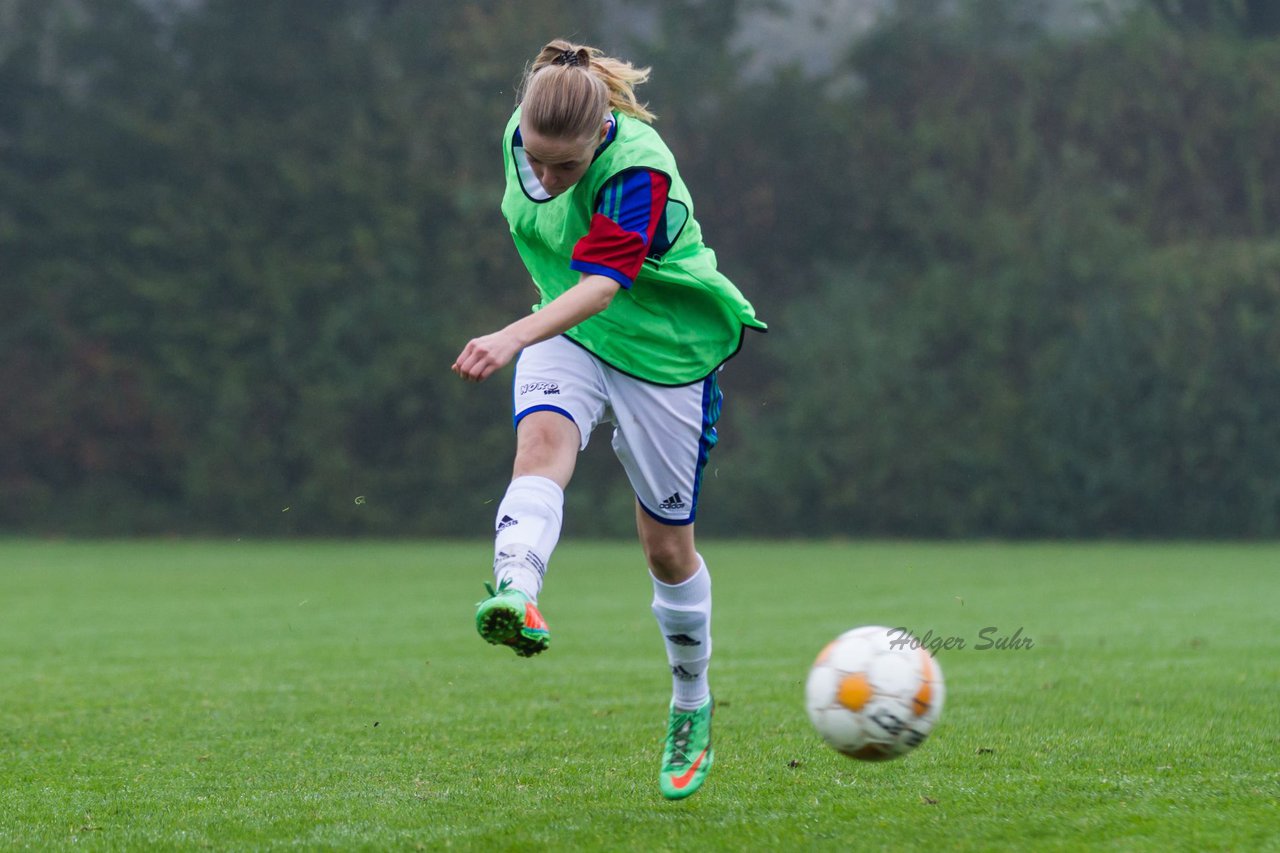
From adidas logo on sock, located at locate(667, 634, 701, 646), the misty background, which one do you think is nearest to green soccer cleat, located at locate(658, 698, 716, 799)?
adidas logo on sock, located at locate(667, 634, 701, 646)

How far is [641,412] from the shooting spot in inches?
171

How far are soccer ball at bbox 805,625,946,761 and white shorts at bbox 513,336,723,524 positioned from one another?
681 millimetres

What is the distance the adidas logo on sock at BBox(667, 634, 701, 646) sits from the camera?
4703 mm

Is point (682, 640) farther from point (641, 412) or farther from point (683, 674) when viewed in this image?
point (641, 412)

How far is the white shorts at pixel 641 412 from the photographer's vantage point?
4234mm

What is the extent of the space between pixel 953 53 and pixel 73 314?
1778 centimetres

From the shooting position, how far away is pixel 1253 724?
5781 mm

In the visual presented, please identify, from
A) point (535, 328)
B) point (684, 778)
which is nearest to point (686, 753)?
point (684, 778)

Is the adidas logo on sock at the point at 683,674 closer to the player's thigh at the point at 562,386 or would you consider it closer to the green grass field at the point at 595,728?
the green grass field at the point at 595,728

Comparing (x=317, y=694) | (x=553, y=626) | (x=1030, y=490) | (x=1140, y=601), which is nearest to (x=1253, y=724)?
(x=317, y=694)

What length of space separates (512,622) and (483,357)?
2.08ft

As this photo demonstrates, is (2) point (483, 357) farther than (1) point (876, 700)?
No

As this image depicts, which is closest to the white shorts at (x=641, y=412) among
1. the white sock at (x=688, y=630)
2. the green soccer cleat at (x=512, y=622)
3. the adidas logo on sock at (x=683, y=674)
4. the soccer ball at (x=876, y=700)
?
the white sock at (x=688, y=630)

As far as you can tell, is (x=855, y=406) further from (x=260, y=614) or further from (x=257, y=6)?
(x=260, y=614)
